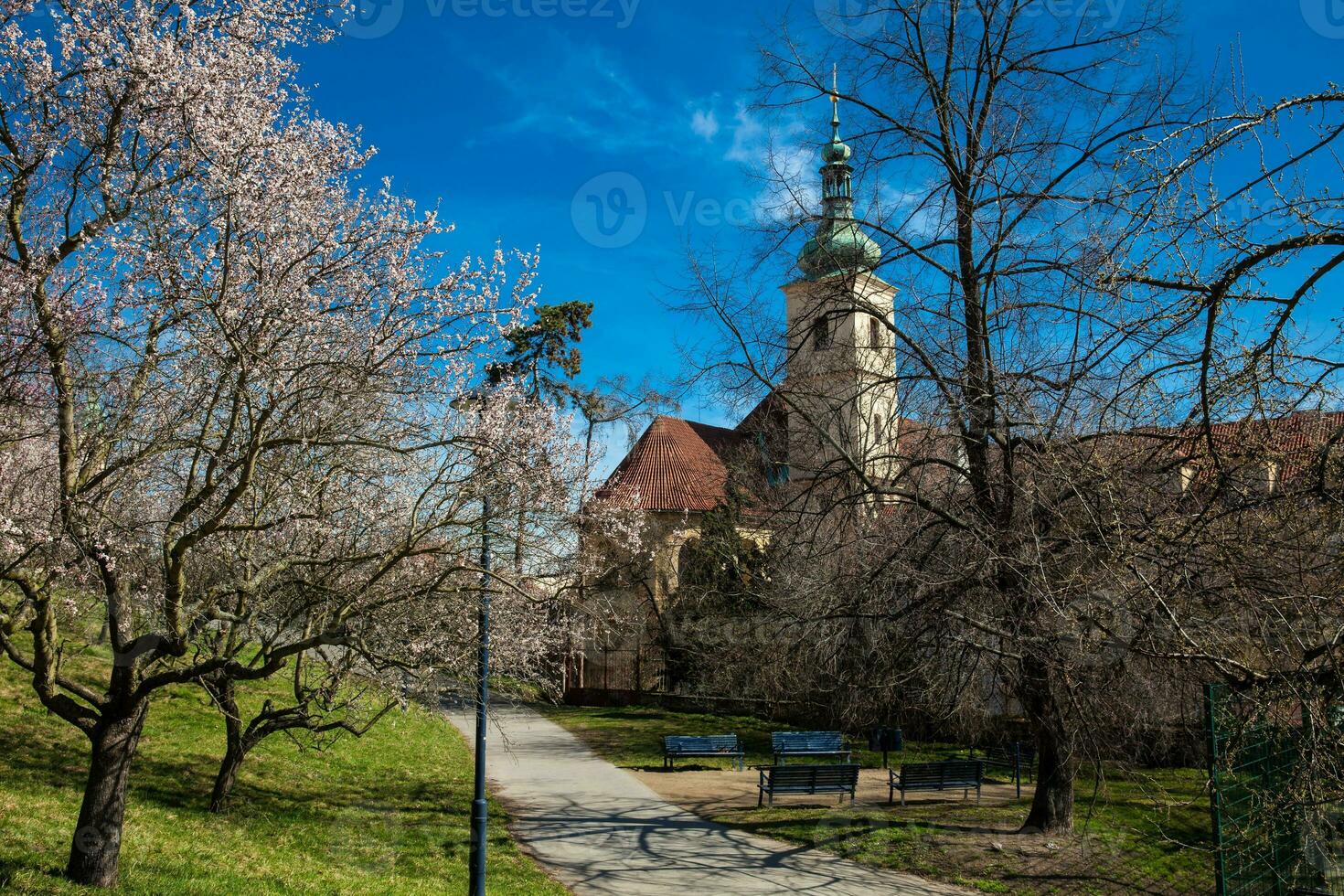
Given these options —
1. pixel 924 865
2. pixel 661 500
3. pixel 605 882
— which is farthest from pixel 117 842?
pixel 661 500

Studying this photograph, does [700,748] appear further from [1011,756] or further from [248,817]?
[248,817]

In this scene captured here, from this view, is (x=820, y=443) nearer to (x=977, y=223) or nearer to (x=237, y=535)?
(x=977, y=223)

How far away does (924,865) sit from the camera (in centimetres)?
1284

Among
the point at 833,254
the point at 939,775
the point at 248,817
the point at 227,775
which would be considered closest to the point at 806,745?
the point at 939,775

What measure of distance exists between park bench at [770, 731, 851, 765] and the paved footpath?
3.37 metres

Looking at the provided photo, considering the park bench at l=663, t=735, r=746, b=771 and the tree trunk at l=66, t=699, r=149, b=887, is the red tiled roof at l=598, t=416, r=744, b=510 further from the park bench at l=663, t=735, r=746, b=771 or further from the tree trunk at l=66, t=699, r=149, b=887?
the tree trunk at l=66, t=699, r=149, b=887

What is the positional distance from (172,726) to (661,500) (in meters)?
25.0

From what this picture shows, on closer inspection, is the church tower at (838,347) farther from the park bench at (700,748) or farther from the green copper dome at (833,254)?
the park bench at (700,748)

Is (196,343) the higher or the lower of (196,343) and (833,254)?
the lower

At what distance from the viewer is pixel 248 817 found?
12969mm

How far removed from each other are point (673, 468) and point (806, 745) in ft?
69.8

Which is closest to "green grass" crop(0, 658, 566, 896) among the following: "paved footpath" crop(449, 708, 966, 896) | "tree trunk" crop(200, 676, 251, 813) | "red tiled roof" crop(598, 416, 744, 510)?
"tree trunk" crop(200, 676, 251, 813)

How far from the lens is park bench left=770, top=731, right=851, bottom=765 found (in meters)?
21.1

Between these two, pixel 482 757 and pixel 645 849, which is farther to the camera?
pixel 645 849
